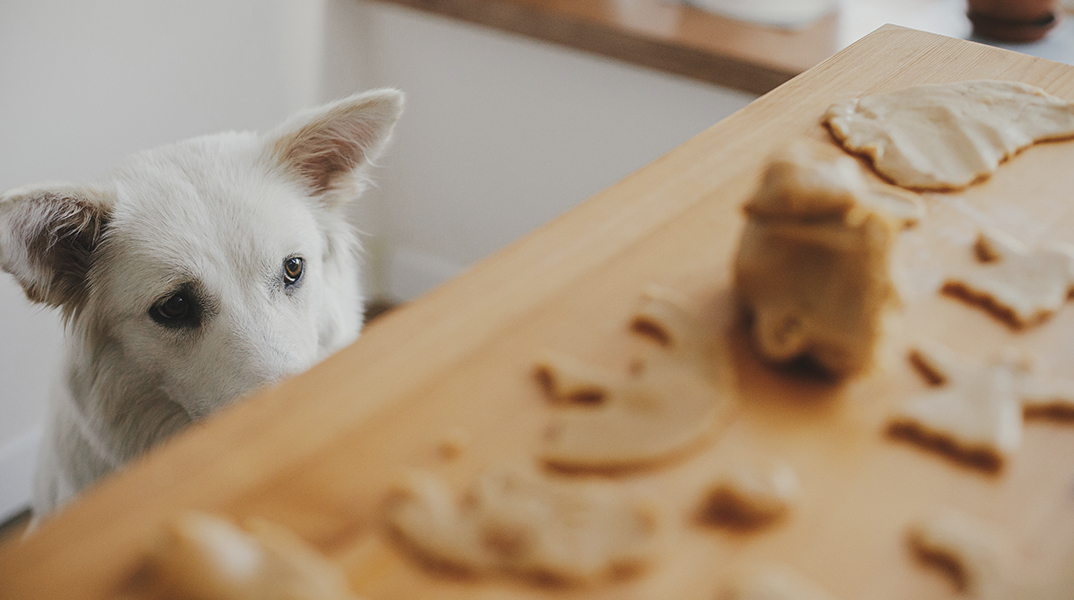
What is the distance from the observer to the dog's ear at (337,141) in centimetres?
98

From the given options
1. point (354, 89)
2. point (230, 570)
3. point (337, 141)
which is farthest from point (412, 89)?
point (230, 570)

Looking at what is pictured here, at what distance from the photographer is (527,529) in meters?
0.38

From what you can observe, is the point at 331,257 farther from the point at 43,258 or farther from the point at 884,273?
the point at 884,273

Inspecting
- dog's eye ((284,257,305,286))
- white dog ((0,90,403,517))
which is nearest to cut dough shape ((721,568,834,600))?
white dog ((0,90,403,517))

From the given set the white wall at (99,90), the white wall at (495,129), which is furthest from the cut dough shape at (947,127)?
the white wall at (99,90)

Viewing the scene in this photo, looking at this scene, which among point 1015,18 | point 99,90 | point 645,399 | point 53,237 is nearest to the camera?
point 645,399

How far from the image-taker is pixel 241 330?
95cm

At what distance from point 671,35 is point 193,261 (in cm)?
112

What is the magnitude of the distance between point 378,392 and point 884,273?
1.01ft

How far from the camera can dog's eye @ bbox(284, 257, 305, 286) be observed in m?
1.03

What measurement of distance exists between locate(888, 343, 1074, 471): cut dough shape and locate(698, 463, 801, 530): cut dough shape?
3.8 inches

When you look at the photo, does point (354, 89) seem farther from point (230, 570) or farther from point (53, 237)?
point (230, 570)

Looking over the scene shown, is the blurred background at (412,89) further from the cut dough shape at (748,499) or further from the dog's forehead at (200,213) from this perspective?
the cut dough shape at (748,499)

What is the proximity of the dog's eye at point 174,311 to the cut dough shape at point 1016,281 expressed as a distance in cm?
84
